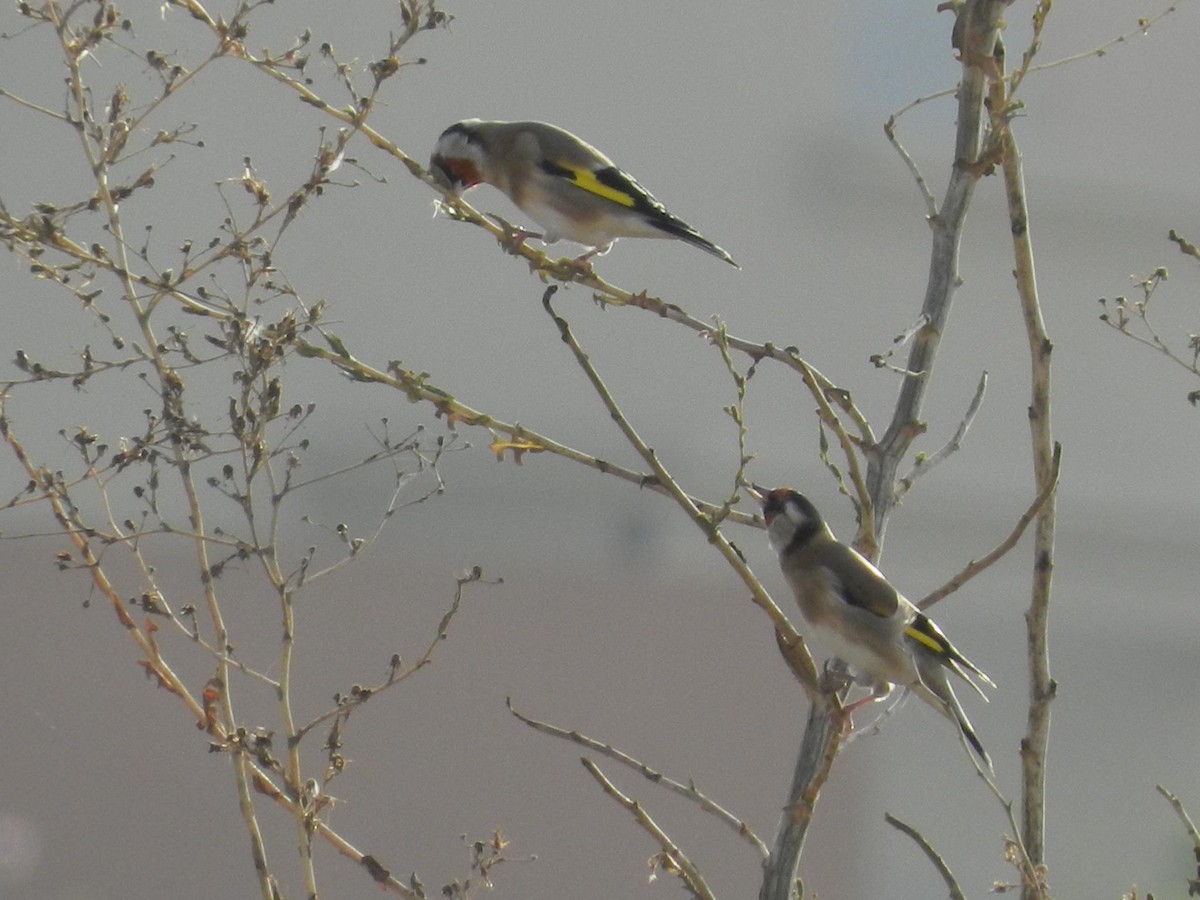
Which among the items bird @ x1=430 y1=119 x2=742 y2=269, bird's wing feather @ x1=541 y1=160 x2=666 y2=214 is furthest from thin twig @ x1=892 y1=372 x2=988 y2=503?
bird's wing feather @ x1=541 y1=160 x2=666 y2=214

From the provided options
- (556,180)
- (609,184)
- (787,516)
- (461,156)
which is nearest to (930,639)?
(787,516)

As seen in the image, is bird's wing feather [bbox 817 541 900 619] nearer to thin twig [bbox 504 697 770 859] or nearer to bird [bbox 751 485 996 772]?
bird [bbox 751 485 996 772]

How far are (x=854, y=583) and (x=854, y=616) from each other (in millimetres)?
52

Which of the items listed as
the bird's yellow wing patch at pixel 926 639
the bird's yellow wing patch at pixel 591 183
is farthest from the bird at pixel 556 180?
the bird's yellow wing patch at pixel 926 639

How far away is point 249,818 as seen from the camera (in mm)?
1569

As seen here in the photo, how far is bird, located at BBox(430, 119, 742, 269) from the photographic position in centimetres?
323

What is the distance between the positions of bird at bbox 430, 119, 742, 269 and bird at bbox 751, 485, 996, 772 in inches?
25.9

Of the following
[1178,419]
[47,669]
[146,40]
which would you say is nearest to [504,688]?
[47,669]

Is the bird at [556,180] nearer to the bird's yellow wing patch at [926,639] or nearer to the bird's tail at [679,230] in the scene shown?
the bird's tail at [679,230]

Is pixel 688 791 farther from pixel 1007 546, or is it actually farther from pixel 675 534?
pixel 675 534

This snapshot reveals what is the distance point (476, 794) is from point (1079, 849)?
16.8ft

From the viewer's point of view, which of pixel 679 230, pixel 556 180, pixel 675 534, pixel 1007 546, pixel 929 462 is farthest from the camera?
pixel 675 534

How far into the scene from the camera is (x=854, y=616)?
247cm

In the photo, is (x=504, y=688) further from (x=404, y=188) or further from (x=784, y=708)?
(x=404, y=188)
